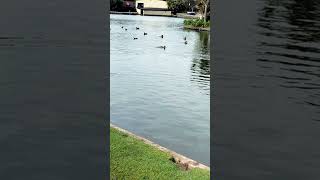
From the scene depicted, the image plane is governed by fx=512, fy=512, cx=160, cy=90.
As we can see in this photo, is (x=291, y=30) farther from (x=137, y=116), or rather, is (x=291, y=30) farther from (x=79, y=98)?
(x=79, y=98)

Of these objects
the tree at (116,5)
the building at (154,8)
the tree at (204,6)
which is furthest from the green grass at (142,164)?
the tree at (116,5)

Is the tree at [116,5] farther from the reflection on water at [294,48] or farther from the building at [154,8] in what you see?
the reflection on water at [294,48]

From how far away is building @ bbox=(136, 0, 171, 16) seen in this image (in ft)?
327

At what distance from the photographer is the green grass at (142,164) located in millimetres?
10062

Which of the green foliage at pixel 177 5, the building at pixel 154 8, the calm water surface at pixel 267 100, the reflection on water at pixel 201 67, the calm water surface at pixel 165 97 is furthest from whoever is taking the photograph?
the building at pixel 154 8

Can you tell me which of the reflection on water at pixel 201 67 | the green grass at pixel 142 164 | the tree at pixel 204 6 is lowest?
the green grass at pixel 142 164

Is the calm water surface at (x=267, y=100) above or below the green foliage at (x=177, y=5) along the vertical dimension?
below

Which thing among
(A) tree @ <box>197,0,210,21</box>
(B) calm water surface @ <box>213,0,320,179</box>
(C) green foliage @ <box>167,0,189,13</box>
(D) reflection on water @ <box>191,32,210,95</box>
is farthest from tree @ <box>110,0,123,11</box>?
(B) calm water surface @ <box>213,0,320,179</box>

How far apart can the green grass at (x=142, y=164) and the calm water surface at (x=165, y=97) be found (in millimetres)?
1567

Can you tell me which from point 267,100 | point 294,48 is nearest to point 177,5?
point 294,48

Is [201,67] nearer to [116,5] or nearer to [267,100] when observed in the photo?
[267,100]

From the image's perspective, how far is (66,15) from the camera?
24.3 metres

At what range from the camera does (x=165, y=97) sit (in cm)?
1944

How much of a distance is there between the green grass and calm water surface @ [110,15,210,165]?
157 centimetres
